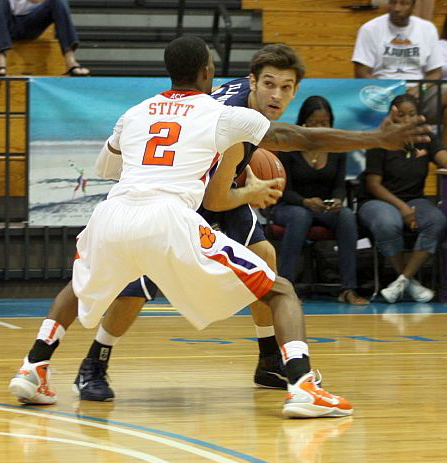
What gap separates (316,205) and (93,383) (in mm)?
4369

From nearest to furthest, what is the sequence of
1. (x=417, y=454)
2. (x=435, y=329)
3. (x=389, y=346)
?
1. (x=417, y=454)
2. (x=389, y=346)
3. (x=435, y=329)

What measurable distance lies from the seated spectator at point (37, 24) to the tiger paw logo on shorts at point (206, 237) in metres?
5.66

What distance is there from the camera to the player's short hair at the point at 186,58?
4559 millimetres

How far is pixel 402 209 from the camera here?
362 inches

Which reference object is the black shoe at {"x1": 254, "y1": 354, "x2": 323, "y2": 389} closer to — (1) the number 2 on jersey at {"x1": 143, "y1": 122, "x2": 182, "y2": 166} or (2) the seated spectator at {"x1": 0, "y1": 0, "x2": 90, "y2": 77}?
(1) the number 2 on jersey at {"x1": 143, "y1": 122, "x2": 182, "y2": 166}

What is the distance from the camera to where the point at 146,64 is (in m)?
11.2

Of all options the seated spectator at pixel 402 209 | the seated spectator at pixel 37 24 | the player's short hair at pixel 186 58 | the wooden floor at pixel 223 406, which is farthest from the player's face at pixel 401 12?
the player's short hair at pixel 186 58

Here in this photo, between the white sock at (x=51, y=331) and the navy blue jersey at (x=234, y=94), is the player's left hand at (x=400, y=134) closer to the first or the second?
the navy blue jersey at (x=234, y=94)

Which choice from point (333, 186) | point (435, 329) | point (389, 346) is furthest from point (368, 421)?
point (333, 186)

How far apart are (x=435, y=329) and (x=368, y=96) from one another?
2773 mm

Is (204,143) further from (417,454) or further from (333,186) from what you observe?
(333,186)

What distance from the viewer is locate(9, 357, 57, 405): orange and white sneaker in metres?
4.60

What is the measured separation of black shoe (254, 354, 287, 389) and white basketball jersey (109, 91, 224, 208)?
1.10 meters

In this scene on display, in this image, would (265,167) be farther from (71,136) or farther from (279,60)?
(71,136)
